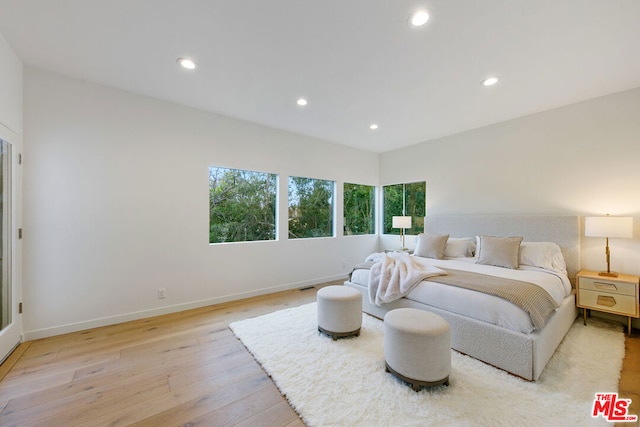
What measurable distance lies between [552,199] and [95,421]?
17.1 feet

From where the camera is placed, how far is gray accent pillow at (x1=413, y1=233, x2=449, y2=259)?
3859 mm

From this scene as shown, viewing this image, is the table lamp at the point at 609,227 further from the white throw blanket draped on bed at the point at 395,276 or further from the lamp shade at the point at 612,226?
the white throw blanket draped on bed at the point at 395,276

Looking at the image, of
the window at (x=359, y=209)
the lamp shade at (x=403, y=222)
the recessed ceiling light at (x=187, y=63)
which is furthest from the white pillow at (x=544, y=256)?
the recessed ceiling light at (x=187, y=63)

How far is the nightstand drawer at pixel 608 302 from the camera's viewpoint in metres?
2.66

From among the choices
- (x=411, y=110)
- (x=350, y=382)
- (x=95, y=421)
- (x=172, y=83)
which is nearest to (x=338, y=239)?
(x=411, y=110)

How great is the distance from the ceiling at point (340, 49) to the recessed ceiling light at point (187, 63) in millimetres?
55

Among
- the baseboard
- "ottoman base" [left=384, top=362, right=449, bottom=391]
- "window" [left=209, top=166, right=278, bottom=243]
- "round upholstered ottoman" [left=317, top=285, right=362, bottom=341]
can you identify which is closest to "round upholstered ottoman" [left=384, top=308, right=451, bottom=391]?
"ottoman base" [left=384, top=362, right=449, bottom=391]

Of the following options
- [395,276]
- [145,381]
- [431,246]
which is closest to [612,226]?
[431,246]

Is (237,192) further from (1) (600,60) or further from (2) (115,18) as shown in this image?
(1) (600,60)

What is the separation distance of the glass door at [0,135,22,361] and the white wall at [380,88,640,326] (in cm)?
564

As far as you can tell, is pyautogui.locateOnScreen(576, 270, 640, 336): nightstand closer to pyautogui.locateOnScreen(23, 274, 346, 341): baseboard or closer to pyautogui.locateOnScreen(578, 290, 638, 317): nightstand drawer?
pyautogui.locateOnScreen(578, 290, 638, 317): nightstand drawer

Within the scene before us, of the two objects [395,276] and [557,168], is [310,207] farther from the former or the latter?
[557,168]

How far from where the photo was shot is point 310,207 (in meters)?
4.86

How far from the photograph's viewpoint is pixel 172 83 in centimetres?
285
